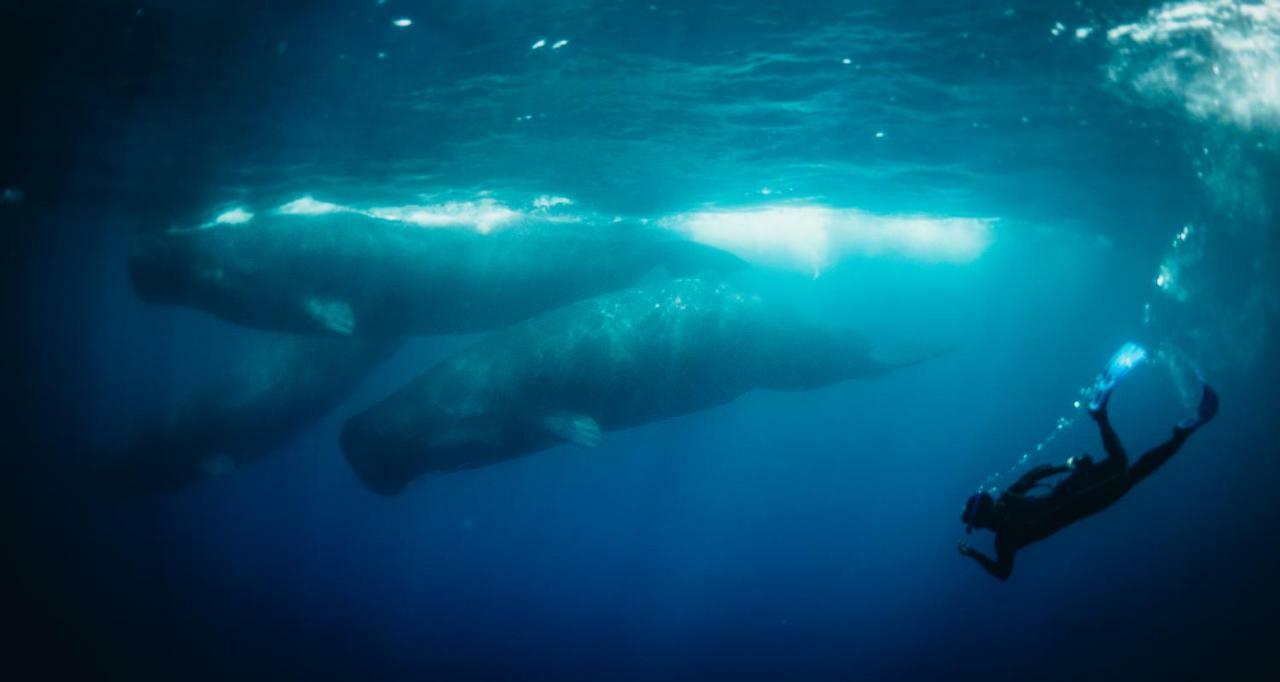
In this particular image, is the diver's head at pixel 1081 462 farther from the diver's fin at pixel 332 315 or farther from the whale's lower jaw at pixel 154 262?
the whale's lower jaw at pixel 154 262

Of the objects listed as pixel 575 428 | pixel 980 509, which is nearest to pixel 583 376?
pixel 575 428

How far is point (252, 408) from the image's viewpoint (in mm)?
13703

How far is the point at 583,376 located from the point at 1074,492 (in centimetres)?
710

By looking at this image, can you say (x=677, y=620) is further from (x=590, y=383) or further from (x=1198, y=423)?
(x=1198, y=423)

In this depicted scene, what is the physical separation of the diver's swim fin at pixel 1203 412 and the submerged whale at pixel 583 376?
684 cm

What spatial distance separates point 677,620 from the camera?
3925 cm

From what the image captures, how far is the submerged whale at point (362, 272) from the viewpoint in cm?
1158

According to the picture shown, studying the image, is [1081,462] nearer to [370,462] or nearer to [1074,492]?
[1074,492]

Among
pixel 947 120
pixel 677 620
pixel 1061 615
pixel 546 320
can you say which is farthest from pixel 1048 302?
pixel 546 320

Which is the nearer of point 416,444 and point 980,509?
point 980,509

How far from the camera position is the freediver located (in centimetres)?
532

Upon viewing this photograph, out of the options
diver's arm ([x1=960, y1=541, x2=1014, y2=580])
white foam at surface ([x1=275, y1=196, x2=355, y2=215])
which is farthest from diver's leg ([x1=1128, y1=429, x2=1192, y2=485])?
white foam at surface ([x1=275, y1=196, x2=355, y2=215])

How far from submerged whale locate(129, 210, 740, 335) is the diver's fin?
0.06 feet

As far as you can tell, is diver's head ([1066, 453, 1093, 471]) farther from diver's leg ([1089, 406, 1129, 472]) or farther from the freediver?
diver's leg ([1089, 406, 1129, 472])
